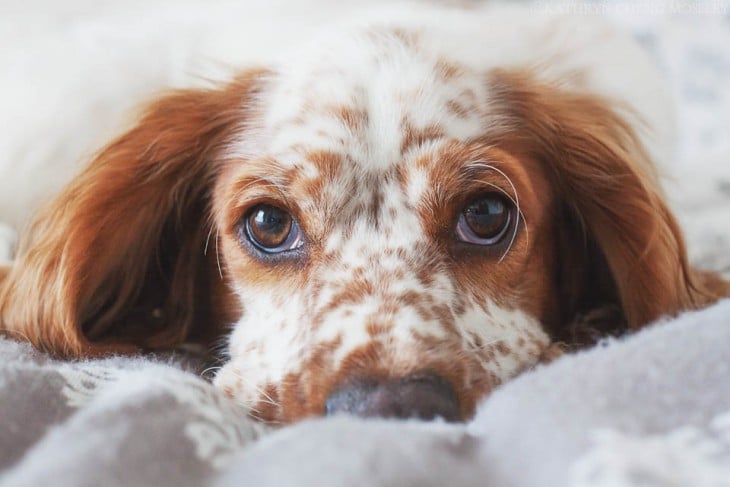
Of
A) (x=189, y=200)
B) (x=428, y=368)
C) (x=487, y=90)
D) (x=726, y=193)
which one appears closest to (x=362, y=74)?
(x=487, y=90)

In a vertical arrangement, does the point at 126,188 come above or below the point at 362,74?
below

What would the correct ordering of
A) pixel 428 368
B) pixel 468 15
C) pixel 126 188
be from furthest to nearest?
pixel 468 15
pixel 126 188
pixel 428 368

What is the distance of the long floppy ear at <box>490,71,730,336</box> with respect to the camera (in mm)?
1687

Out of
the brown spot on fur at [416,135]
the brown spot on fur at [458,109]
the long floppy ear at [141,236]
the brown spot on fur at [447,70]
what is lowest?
the long floppy ear at [141,236]

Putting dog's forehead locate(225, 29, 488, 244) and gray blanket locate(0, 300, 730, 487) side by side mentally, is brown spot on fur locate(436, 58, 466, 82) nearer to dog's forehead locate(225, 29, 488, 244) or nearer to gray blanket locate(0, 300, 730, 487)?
dog's forehead locate(225, 29, 488, 244)

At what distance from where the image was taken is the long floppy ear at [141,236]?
170 centimetres

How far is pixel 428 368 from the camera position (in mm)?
1220

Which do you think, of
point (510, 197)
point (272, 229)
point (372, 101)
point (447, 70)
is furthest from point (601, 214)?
point (272, 229)

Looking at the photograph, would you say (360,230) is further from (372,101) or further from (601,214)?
(601,214)

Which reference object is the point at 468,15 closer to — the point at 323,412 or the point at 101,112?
the point at 101,112

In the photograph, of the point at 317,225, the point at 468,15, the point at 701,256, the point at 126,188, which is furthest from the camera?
the point at 468,15

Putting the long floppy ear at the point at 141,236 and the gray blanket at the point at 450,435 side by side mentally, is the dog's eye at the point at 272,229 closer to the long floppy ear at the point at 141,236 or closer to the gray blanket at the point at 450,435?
the long floppy ear at the point at 141,236

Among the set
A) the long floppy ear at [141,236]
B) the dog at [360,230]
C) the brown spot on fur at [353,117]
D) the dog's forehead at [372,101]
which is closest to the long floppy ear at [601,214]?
the dog at [360,230]

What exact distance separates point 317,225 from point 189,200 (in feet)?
1.34
